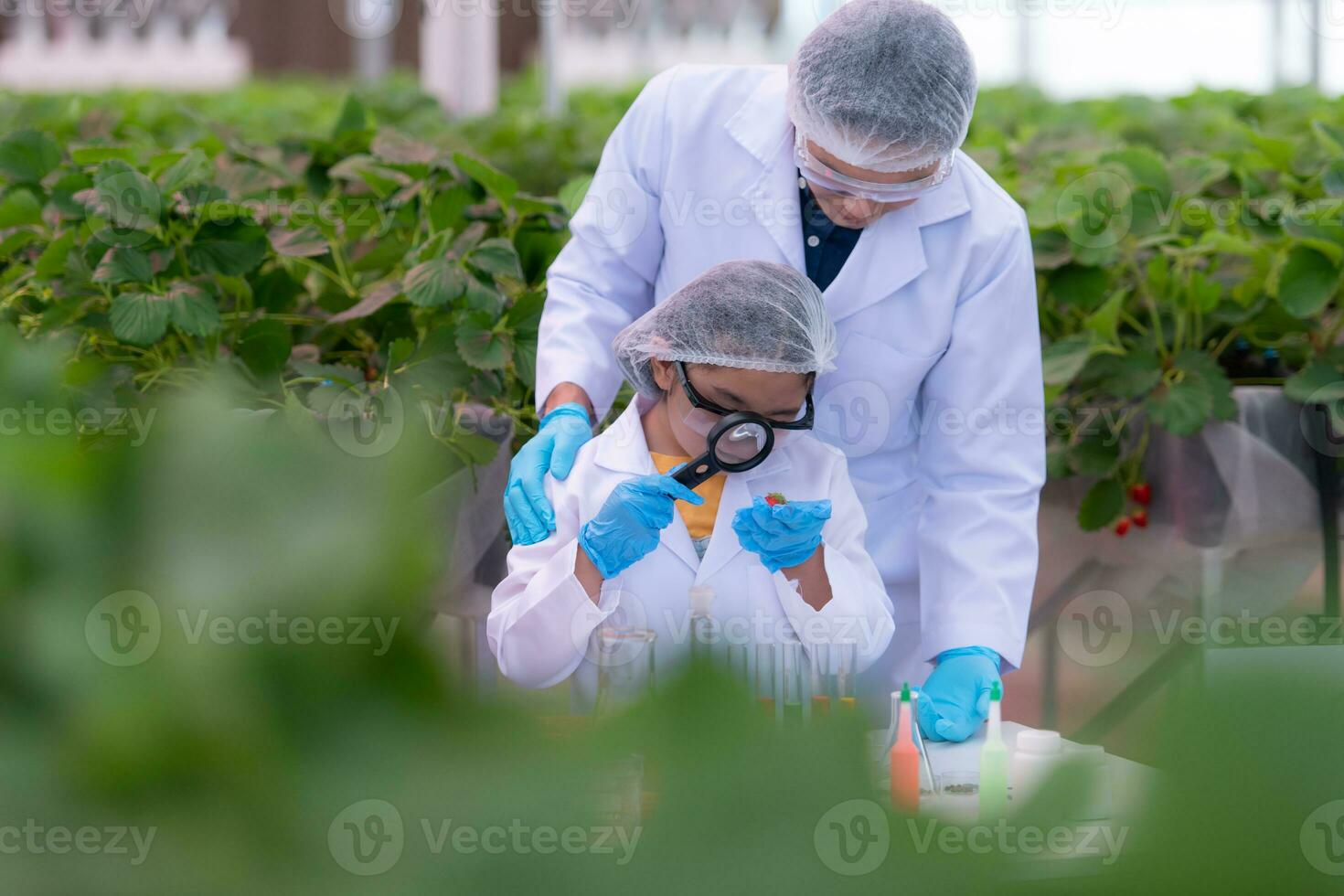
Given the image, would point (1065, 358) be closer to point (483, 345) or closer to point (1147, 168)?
point (1147, 168)

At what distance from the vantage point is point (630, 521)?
1749 millimetres

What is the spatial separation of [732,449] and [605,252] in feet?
1.75

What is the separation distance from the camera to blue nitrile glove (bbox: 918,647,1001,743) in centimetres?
178

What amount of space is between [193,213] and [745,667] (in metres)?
2.48

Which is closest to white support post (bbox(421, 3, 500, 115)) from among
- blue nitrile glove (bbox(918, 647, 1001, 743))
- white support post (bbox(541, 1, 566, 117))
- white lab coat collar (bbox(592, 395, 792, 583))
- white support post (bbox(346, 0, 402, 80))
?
white support post (bbox(541, 1, 566, 117))

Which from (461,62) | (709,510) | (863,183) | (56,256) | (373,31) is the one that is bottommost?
(709,510)

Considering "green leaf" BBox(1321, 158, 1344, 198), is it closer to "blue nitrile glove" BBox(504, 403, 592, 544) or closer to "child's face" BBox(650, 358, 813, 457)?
"child's face" BBox(650, 358, 813, 457)

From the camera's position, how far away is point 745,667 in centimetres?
29

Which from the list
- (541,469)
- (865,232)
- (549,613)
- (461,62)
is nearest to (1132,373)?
(865,232)

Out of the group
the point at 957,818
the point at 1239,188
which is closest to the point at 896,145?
the point at 957,818

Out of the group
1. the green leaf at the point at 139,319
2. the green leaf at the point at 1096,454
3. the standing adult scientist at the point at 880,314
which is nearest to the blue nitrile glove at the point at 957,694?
the standing adult scientist at the point at 880,314

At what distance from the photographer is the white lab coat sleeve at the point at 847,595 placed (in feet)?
5.92

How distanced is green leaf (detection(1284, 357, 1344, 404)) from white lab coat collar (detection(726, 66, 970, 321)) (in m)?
1.16

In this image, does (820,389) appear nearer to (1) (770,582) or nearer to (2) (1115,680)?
(1) (770,582)
